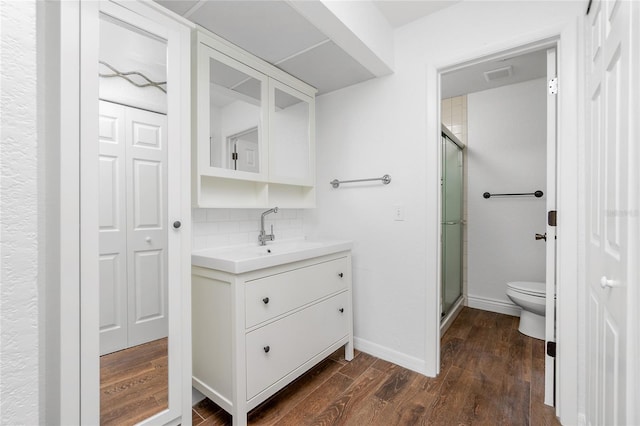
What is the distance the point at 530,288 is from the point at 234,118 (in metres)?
2.71

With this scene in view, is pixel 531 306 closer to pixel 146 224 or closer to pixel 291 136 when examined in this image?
pixel 291 136

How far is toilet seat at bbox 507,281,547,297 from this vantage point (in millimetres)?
2410

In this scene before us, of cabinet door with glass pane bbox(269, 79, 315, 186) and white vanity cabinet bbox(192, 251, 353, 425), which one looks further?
cabinet door with glass pane bbox(269, 79, 315, 186)

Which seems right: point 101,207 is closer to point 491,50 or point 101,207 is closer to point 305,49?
point 305,49

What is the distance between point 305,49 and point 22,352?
5.96 ft

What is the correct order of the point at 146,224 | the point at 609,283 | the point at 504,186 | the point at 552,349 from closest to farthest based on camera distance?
1. the point at 609,283
2. the point at 146,224
3. the point at 552,349
4. the point at 504,186

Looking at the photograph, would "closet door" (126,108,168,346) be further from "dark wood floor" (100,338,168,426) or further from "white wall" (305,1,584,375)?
"white wall" (305,1,584,375)

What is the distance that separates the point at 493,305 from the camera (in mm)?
3061

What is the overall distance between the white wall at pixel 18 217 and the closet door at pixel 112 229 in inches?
22.8

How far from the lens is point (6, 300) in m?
0.53

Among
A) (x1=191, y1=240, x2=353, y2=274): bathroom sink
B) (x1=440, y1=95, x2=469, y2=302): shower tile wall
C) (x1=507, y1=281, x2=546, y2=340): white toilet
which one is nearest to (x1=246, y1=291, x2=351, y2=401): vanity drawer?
(x1=191, y1=240, x2=353, y2=274): bathroom sink

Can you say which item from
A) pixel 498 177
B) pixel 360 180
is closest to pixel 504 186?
pixel 498 177

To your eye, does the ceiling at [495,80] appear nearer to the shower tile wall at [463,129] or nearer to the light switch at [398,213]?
the shower tile wall at [463,129]

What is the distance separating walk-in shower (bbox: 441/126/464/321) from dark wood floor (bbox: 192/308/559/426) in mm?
645
